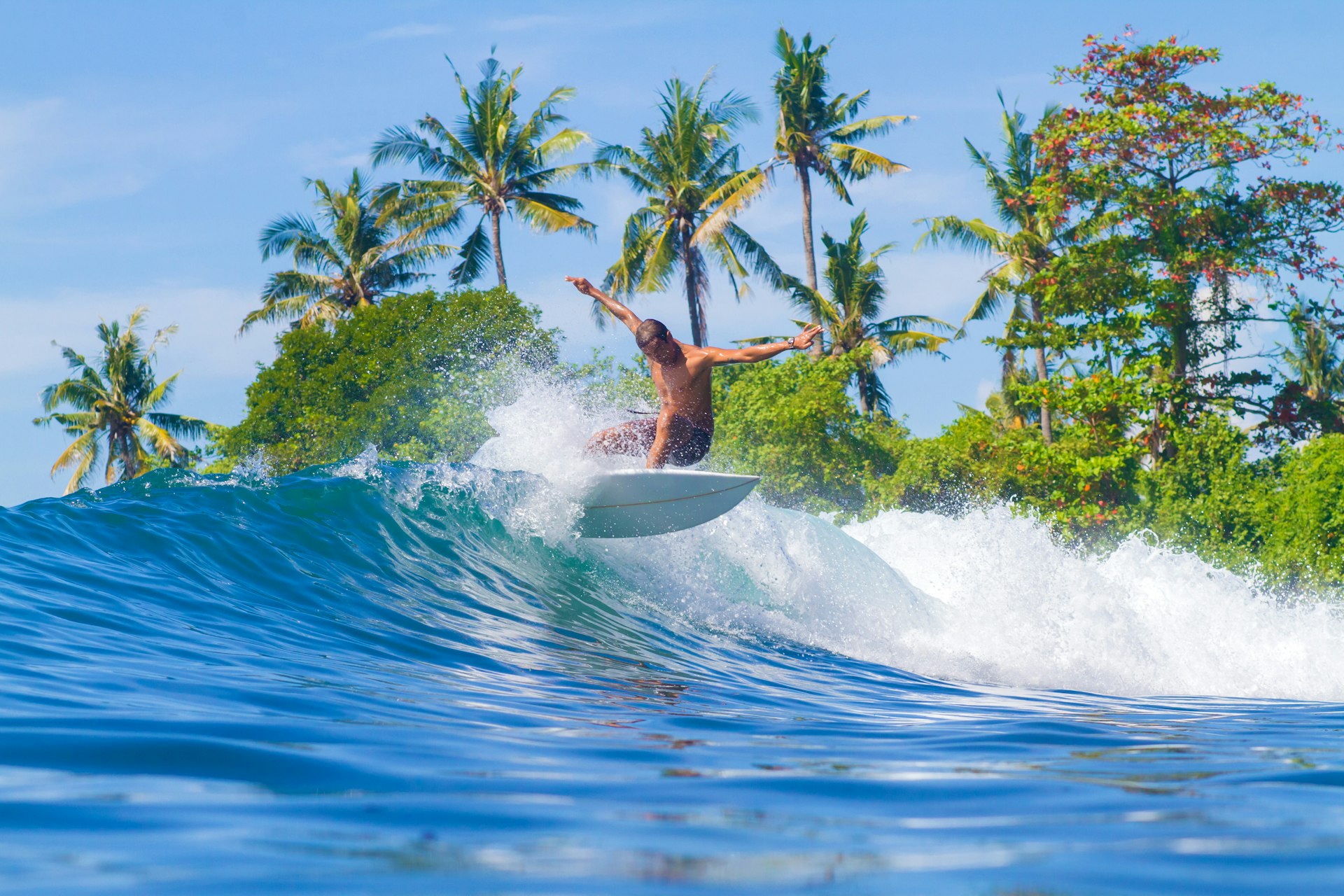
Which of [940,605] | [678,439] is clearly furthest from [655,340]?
[940,605]

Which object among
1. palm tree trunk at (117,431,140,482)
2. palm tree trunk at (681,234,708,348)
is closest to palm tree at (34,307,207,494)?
palm tree trunk at (117,431,140,482)

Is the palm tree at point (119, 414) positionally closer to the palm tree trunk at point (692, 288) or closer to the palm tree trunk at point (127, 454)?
the palm tree trunk at point (127, 454)

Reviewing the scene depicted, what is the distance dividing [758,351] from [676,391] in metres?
0.79

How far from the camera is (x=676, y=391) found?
7836mm

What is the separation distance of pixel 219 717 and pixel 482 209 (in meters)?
29.0

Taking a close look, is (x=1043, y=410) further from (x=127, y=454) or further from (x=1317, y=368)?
(x=127, y=454)

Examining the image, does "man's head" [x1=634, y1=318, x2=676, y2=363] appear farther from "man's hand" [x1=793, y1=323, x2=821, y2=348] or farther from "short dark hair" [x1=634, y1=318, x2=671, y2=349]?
"man's hand" [x1=793, y1=323, x2=821, y2=348]

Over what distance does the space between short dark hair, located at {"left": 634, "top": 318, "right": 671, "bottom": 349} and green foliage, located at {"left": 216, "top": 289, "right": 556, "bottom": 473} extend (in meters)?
17.3

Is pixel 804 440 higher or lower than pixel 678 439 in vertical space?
higher

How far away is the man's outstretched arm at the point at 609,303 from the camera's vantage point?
8008 mm

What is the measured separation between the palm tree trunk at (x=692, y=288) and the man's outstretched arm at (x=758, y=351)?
68.4 ft

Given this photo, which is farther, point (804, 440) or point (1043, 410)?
point (1043, 410)

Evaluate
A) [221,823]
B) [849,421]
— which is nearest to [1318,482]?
[849,421]

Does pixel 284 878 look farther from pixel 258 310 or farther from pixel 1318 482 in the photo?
pixel 258 310
